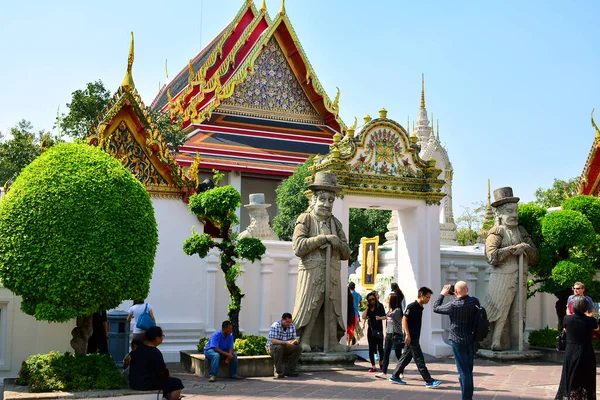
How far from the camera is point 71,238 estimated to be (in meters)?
7.42

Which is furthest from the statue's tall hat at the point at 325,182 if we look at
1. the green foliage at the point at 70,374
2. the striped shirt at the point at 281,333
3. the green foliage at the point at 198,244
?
the green foliage at the point at 70,374

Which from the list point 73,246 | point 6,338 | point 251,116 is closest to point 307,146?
point 251,116

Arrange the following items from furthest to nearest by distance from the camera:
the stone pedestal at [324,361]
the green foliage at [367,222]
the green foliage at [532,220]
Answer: the green foliage at [367,222] → the green foliage at [532,220] → the stone pedestal at [324,361]

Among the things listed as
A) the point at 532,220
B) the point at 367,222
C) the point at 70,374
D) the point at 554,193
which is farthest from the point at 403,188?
the point at 554,193

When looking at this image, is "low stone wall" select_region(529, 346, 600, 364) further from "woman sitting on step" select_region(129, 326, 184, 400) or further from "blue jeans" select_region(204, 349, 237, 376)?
"woman sitting on step" select_region(129, 326, 184, 400)

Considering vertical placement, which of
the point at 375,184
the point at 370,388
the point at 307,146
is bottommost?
the point at 370,388

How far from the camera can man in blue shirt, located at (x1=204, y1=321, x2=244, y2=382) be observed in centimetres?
928

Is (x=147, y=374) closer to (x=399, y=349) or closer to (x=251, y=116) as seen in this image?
(x=399, y=349)

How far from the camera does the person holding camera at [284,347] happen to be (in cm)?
968

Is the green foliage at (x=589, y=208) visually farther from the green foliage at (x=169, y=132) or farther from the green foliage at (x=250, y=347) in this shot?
the green foliage at (x=169, y=132)

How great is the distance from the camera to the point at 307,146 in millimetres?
25062

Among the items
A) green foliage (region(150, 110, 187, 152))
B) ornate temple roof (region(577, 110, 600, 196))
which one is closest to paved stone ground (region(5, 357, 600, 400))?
ornate temple roof (region(577, 110, 600, 196))

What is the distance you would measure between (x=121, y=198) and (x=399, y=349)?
4448mm

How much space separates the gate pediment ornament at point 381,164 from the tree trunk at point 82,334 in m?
5.08
